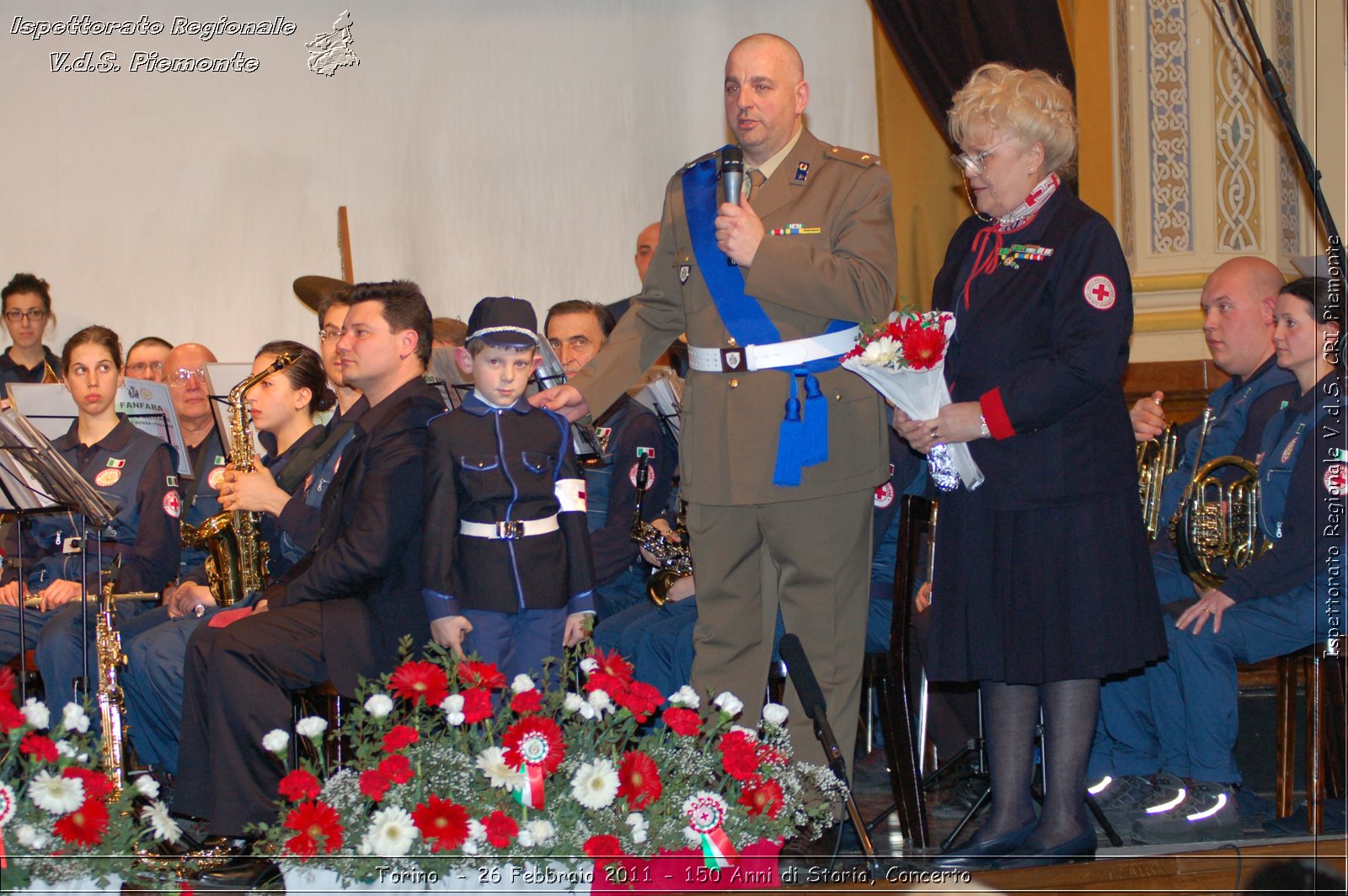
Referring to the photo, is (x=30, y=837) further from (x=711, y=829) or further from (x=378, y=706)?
(x=711, y=829)

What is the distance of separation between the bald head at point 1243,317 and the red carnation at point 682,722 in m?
2.39

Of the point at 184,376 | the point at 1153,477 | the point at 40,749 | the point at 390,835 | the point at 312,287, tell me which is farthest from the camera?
the point at 312,287

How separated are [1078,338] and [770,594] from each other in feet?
3.37

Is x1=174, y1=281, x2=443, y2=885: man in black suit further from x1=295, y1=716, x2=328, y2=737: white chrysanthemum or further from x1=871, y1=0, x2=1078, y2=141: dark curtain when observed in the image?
x1=871, y1=0, x2=1078, y2=141: dark curtain

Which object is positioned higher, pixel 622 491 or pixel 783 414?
pixel 783 414

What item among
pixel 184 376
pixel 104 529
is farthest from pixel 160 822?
pixel 184 376

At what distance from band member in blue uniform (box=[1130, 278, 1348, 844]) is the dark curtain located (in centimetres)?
221

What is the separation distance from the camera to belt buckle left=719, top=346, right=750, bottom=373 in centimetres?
341

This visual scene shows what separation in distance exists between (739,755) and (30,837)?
132 centimetres

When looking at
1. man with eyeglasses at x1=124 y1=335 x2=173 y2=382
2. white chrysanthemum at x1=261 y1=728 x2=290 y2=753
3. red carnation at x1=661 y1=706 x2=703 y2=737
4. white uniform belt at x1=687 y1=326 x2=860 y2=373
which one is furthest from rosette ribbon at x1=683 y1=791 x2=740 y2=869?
man with eyeglasses at x1=124 y1=335 x2=173 y2=382

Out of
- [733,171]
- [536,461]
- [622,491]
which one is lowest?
[622,491]

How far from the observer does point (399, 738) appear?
8.53 feet

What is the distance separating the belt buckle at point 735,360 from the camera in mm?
3410

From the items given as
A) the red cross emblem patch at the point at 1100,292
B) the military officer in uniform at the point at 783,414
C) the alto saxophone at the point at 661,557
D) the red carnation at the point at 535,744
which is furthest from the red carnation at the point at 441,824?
the alto saxophone at the point at 661,557
